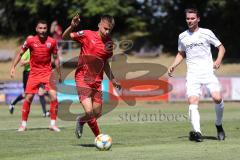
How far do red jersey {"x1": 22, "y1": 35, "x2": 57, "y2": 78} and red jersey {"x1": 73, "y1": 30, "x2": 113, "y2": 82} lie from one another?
3.73 meters

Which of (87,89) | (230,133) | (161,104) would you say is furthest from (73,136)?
(161,104)

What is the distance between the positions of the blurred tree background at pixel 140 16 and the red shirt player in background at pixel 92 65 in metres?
34.5

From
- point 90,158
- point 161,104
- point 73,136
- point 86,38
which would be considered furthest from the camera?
point 161,104

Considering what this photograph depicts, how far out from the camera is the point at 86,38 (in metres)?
12.5

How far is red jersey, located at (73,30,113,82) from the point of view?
12531 mm

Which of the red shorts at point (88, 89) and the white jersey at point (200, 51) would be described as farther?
the white jersey at point (200, 51)

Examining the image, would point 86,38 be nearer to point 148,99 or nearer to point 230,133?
point 230,133

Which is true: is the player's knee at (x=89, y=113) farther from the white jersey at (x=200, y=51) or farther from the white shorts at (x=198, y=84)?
the white jersey at (x=200, y=51)

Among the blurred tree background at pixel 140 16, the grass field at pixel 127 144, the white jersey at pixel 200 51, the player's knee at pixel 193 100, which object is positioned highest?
the white jersey at pixel 200 51

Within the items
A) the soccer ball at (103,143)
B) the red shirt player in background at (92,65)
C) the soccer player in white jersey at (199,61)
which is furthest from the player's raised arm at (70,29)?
the soccer player in white jersey at (199,61)

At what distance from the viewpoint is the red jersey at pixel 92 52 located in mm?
12531

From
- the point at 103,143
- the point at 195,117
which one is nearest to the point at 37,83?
the point at 195,117

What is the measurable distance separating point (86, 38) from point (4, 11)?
47.3m

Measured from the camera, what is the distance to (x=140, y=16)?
54.6 meters
